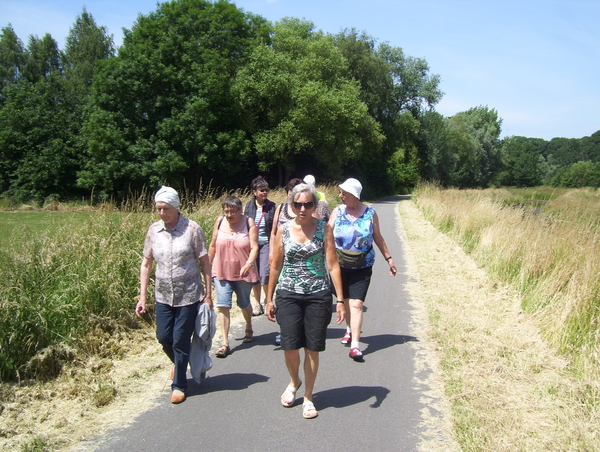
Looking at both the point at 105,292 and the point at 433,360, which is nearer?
the point at 433,360

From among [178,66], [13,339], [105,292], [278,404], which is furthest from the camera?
[178,66]

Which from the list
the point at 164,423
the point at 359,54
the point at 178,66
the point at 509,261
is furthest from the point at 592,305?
the point at 359,54

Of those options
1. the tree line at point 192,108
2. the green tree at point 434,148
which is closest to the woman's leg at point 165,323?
the tree line at point 192,108

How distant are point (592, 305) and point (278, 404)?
3628mm

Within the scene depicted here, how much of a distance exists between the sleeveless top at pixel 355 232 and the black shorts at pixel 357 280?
77mm

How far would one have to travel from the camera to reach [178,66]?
31.4 metres

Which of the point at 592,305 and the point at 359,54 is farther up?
the point at 359,54

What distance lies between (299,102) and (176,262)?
2842 centimetres

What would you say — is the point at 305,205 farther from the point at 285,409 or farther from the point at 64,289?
the point at 64,289

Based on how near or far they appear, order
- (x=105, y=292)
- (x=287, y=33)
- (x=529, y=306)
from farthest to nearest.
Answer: (x=287, y=33) < (x=529, y=306) < (x=105, y=292)

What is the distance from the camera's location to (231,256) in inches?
227

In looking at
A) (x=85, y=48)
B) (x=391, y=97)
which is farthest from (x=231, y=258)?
(x=85, y=48)

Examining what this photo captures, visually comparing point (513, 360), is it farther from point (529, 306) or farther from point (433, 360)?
point (529, 306)

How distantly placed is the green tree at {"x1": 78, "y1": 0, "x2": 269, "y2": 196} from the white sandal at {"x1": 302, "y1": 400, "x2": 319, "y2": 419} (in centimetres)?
2651
